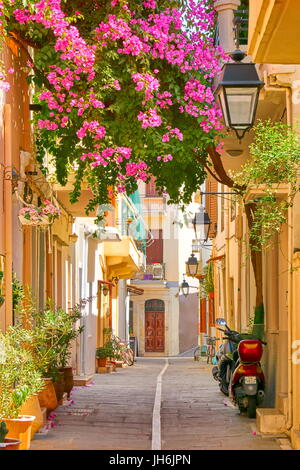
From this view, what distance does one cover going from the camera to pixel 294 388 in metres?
12.5

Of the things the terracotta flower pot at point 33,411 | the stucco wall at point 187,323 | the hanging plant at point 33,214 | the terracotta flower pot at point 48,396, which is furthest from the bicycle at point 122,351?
the stucco wall at point 187,323

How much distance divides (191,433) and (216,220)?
19.5m

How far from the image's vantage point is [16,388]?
10.6m

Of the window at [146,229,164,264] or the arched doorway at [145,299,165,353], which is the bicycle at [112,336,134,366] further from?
the window at [146,229,164,264]

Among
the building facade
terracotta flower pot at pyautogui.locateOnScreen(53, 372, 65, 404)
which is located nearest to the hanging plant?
the building facade

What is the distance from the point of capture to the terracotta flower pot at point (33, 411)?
1278 centimetres

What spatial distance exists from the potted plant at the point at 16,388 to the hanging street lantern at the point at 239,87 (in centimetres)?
338

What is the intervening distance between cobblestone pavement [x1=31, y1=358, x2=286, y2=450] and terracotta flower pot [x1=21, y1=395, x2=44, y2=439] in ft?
0.49

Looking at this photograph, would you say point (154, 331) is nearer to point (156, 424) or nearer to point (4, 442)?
point (156, 424)

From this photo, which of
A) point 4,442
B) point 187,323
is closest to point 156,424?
point 4,442

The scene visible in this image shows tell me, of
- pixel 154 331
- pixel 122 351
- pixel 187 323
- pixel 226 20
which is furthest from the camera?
pixel 187 323

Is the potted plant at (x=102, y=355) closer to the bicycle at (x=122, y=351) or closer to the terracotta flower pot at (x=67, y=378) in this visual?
the bicycle at (x=122, y=351)

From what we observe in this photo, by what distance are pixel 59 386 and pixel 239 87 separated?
7.43 meters

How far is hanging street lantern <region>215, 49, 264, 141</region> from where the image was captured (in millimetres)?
10938
